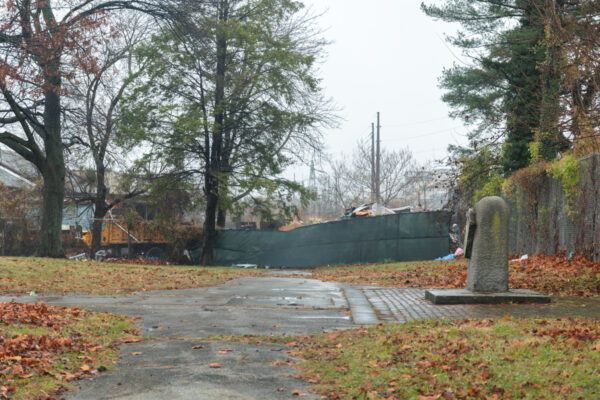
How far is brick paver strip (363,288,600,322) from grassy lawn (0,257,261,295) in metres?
6.11

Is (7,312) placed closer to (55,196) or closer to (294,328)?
(294,328)

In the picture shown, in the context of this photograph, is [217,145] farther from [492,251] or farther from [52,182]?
[492,251]

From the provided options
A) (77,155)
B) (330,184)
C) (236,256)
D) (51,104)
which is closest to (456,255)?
(236,256)

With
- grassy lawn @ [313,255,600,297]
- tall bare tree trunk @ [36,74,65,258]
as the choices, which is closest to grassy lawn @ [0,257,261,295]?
grassy lawn @ [313,255,600,297]

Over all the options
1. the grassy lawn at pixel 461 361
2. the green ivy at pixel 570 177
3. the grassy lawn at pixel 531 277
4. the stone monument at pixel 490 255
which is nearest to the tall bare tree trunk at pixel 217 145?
the grassy lawn at pixel 531 277

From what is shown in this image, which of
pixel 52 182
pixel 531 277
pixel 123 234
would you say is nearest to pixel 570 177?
pixel 531 277

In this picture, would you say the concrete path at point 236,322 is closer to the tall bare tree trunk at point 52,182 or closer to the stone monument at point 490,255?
the stone monument at point 490,255

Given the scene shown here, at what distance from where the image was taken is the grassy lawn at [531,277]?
35.9 ft

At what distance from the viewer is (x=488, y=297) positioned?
375 inches

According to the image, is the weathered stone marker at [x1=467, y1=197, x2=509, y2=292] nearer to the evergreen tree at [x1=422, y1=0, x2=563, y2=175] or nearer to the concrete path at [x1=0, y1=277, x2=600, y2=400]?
the concrete path at [x1=0, y1=277, x2=600, y2=400]

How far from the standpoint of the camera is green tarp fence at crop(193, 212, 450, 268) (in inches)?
870

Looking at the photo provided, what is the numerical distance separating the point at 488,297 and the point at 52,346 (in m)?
6.61

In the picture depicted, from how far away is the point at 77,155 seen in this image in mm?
31672

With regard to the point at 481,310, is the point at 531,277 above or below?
above
